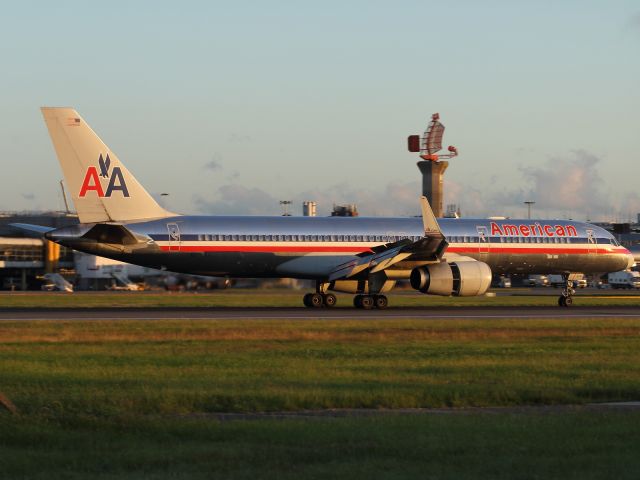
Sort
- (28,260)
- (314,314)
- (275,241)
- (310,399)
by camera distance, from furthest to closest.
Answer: (28,260) < (275,241) < (314,314) < (310,399)

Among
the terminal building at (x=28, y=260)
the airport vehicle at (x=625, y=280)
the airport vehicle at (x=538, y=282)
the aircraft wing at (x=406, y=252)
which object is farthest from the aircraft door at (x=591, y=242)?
the terminal building at (x=28, y=260)

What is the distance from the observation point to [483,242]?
1957 inches

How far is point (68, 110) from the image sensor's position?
145 ft

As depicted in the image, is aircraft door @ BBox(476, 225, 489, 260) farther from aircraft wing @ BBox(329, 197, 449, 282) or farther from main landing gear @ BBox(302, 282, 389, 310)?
main landing gear @ BBox(302, 282, 389, 310)

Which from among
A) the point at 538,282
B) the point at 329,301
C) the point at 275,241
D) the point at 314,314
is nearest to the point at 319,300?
the point at 329,301

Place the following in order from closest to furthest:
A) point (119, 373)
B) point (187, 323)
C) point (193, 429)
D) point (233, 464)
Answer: point (233, 464) → point (193, 429) → point (119, 373) → point (187, 323)

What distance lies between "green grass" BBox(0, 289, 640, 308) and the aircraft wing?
→ 122 inches

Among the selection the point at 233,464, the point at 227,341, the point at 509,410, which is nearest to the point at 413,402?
the point at 509,410

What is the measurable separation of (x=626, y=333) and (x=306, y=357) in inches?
518

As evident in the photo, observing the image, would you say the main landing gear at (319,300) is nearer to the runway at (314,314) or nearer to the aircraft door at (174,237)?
the runway at (314,314)

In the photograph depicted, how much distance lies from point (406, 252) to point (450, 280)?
2.88 m

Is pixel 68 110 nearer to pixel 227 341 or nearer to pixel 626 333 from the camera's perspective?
pixel 227 341

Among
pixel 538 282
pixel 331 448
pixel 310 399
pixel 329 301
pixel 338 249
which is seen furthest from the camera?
pixel 538 282

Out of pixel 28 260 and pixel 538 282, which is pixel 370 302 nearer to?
pixel 28 260
